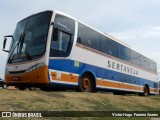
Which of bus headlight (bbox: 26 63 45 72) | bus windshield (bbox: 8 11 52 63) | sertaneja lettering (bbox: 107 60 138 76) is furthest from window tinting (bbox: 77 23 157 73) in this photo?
bus headlight (bbox: 26 63 45 72)

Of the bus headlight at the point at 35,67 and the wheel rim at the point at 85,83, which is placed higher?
the bus headlight at the point at 35,67

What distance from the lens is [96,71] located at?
15.0 metres

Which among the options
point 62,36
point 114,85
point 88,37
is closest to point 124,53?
point 114,85

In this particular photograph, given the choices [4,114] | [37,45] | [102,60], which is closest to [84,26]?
[102,60]

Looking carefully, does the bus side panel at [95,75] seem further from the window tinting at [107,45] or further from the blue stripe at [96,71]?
the window tinting at [107,45]

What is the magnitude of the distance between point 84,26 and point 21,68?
3.90m

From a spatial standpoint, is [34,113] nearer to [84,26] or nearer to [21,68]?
[21,68]

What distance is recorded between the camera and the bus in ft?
38.5

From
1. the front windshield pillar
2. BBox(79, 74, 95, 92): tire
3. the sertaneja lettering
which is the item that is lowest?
BBox(79, 74, 95, 92): tire

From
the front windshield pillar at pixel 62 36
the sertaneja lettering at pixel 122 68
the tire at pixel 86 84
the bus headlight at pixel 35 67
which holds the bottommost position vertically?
the tire at pixel 86 84

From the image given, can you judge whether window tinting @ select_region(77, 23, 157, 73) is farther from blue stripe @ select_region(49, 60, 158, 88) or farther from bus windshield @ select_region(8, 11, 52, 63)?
bus windshield @ select_region(8, 11, 52, 63)

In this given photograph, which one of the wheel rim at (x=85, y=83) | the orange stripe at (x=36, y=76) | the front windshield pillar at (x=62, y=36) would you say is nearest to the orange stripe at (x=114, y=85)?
the wheel rim at (x=85, y=83)

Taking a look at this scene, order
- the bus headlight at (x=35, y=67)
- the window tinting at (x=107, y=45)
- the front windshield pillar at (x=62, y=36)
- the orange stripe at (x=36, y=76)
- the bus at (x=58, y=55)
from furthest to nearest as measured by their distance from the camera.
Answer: the window tinting at (x=107, y=45), the front windshield pillar at (x=62, y=36), the bus at (x=58, y=55), the bus headlight at (x=35, y=67), the orange stripe at (x=36, y=76)

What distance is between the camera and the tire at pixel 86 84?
13.7 m
